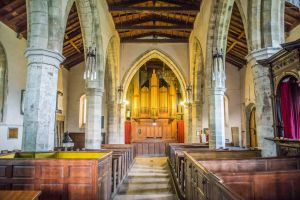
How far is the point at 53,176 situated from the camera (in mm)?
3182

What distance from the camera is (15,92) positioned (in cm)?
866

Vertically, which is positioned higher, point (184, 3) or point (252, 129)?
A: point (184, 3)

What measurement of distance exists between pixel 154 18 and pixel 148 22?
0.53m

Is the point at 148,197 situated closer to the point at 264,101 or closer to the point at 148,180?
the point at 148,180

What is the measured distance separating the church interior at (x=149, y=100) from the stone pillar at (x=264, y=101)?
0.02 metres

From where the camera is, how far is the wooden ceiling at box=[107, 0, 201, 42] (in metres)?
9.65

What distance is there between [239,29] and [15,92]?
28.5ft

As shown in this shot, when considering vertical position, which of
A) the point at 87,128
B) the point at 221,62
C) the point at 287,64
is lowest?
the point at 87,128

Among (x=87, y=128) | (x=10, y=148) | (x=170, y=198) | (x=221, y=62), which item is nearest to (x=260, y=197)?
(x=170, y=198)

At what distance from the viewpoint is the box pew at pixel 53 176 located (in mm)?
3180

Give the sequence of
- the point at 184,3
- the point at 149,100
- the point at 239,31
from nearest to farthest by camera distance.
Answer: the point at 239,31 < the point at 184,3 < the point at 149,100

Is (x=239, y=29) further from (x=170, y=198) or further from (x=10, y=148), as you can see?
(x=10, y=148)

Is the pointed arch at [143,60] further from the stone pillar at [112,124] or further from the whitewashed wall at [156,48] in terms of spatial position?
the stone pillar at [112,124]

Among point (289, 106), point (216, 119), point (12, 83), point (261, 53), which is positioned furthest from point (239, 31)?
point (12, 83)
